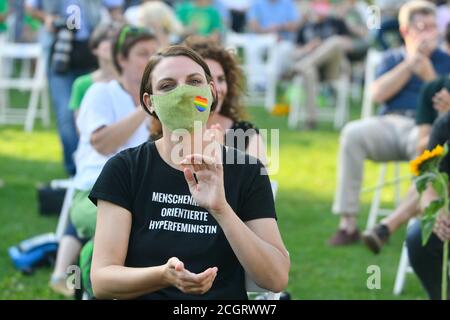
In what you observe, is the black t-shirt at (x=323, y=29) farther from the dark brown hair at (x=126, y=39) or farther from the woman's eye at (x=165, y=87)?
the woman's eye at (x=165, y=87)

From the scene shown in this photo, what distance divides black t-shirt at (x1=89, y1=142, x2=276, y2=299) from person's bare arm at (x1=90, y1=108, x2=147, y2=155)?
5.58ft

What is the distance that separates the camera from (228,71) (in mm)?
4793

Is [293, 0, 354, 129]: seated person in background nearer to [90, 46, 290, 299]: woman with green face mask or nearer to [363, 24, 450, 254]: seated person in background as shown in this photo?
[363, 24, 450, 254]: seated person in background

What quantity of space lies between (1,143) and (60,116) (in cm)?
369

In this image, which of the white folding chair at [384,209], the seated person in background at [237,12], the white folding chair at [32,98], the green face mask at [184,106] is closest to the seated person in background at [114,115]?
the white folding chair at [384,209]

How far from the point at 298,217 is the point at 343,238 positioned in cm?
92

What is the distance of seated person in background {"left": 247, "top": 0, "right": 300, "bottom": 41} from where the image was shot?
52.8 ft

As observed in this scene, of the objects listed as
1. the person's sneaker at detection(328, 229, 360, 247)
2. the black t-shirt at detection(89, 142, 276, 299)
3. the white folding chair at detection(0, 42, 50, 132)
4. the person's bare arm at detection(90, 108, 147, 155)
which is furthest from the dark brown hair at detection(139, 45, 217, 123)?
the white folding chair at detection(0, 42, 50, 132)

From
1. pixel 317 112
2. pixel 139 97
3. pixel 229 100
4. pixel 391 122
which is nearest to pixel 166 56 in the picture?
pixel 139 97

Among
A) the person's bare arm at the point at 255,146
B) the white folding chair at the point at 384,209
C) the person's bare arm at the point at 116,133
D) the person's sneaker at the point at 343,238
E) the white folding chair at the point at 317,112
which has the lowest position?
the white folding chair at the point at 317,112

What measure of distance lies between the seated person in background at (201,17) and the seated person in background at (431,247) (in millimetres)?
9911

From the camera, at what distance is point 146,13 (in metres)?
7.55

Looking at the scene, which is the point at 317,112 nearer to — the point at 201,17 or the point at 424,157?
the point at 201,17

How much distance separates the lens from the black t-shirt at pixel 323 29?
15141mm
